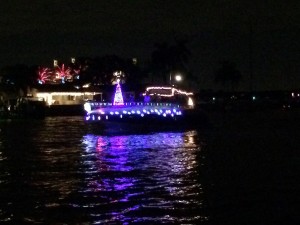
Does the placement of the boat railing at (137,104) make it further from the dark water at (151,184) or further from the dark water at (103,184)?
the dark water at (103,184)

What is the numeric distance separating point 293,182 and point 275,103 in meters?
117

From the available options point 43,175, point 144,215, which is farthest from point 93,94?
point 144,215

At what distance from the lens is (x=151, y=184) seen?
61.7 feet

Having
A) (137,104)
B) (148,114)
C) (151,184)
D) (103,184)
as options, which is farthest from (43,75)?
(151,184)

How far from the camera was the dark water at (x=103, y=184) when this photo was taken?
14.5 m

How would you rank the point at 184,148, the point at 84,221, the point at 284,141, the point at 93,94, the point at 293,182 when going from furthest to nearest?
the point at 93,94, the point at 284,141, the point at 184,148, the point at 293,182, the point at 84,221

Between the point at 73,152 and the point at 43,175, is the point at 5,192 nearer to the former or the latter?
the point at 43,175

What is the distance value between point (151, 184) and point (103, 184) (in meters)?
1.32

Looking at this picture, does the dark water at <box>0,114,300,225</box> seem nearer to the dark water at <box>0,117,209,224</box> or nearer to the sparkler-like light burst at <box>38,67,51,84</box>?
the dark water at <box>0,117,209,224</box>

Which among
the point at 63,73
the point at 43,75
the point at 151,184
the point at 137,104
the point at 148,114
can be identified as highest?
the point at 63,73

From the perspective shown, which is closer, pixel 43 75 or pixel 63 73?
pixel 43 75

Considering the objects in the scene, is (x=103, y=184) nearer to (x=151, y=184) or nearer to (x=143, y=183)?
(x=143, y=183)

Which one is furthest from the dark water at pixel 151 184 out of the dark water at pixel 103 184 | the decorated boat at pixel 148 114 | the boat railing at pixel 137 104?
the boat railing at pixel 137 104

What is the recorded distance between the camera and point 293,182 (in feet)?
62.8
